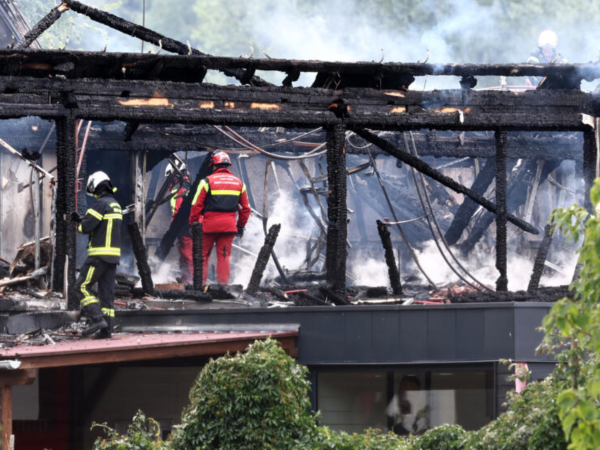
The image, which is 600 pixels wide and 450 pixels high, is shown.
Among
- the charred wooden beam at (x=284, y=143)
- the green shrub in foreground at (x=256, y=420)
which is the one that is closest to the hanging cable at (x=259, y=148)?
the charred wooden beam at (x=284, y=143)

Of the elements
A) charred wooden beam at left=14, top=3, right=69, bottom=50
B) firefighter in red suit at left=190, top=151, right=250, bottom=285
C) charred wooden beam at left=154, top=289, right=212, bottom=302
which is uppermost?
charred wooden beam at left=14, top=3, right=69, bottom=50

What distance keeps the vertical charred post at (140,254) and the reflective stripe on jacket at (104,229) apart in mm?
1349

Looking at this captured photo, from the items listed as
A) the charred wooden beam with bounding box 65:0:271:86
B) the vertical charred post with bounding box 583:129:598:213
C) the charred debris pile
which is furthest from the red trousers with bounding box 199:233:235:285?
the vertical charred post with bounding box 583:129:598:213

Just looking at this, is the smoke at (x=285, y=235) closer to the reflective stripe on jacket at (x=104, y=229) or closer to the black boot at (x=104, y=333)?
the reflective stripe on jacket at (x=104, y=229)

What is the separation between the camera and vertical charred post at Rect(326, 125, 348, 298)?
13.9m

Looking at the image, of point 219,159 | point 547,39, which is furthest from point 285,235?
point 219,159

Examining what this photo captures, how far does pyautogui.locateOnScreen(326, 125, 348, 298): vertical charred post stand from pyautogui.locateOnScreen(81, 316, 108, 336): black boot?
3120mm

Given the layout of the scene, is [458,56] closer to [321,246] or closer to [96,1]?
[96,1]

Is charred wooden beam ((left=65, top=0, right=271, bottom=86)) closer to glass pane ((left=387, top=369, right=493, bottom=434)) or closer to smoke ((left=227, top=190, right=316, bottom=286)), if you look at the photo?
glass pane ((left=387, top=369, right=493, bottom=434))

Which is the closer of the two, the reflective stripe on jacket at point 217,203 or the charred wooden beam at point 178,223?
the reflective stripe on jacket at point 217,203

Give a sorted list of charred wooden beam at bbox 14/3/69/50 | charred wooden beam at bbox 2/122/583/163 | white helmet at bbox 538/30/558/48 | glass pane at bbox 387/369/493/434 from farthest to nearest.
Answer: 1. white helmet at bbox 538/30/558/48
2. charred wooden beam at bbox 2/122/583/163
3. charred wooden beam at bbox 14/3/69/50
4. glass pane at bbox 387/369/493/434

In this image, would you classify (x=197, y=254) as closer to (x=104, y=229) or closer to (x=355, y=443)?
(x=104, y=229)

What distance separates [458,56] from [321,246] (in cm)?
2435

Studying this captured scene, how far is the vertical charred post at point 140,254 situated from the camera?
45.4 ft
